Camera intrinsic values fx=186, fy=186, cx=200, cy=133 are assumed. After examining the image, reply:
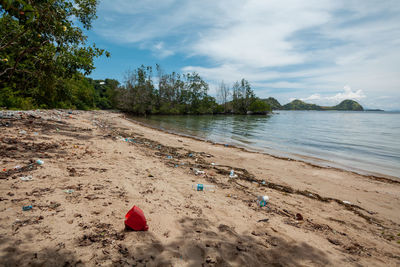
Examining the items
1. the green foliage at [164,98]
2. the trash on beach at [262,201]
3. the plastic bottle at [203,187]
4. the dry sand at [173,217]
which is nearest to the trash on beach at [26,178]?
the dry sand at [173,217]

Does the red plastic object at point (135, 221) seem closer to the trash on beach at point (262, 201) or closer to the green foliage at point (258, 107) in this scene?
the trash on beach at point (262, 201)

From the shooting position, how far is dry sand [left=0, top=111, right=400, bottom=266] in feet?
6.88

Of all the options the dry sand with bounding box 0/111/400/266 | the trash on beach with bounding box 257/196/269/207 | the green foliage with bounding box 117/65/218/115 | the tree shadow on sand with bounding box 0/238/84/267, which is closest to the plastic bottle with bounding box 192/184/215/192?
the dry sand with bounding box 0/111/400/266

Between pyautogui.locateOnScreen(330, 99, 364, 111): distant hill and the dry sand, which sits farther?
pyautogui.locateOnScreen(330, 99, 364, 111): distant hill

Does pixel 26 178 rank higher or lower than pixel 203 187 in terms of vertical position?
higher

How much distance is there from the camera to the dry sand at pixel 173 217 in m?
2.10

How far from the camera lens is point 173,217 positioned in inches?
116

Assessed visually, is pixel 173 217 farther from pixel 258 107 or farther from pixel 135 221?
pixel 258 107

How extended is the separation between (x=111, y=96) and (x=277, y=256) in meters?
65.3

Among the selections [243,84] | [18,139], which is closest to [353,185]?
[18,139]

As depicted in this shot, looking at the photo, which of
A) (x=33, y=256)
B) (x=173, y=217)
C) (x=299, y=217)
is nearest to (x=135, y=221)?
(x=173, y=217)

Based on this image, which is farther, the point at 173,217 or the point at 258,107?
the point at 258,107

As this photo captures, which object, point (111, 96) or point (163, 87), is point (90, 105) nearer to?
point (111, 96)

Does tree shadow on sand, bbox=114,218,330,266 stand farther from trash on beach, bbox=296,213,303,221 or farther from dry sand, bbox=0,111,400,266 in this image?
trash on beach, bbox=296,213,303,221
